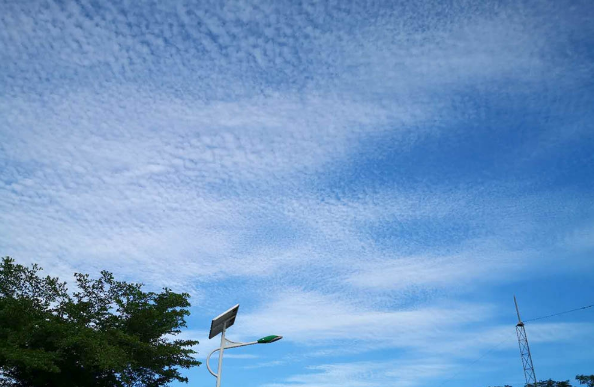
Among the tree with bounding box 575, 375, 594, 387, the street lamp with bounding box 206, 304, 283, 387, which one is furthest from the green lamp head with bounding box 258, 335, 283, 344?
the tree with bounding box 575, 375, 594, 387

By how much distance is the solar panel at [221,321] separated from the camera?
12.6m

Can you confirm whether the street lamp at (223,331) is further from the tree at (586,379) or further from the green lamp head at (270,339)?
the tree at (586,379)

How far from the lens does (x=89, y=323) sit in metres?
26.8

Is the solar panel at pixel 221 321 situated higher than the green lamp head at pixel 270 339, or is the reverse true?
the solar panel at pixel 221 321

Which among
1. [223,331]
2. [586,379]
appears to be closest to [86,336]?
[223,331]

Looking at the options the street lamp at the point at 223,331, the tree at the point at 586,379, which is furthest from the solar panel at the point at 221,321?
the tree at the point at 586,379

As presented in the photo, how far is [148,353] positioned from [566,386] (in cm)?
7892

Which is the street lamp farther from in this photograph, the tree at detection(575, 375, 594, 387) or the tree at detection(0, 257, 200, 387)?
the tree at detection(575, 375, 594, 387)

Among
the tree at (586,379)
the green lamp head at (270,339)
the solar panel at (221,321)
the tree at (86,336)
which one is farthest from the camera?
the tree at (586,379)

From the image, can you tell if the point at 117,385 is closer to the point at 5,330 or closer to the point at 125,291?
the point at 125,291

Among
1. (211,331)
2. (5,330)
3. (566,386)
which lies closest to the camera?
(211,331)

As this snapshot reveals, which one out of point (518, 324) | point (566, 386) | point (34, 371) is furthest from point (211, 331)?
point (566, 386)

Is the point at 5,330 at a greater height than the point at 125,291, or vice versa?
the point at 125,291

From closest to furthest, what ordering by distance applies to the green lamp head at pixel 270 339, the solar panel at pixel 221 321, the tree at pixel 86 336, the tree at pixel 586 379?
1. the solar panel at pixel 221 321
2. the green lamp head at pixel 270 339
3. the tree at pixel 86 336
4. the tree at pixel 586 379
